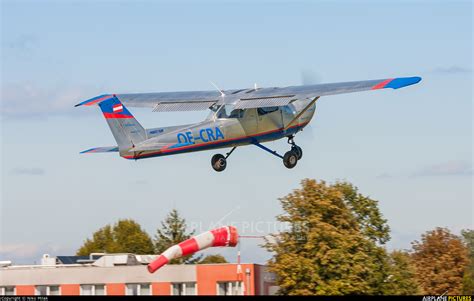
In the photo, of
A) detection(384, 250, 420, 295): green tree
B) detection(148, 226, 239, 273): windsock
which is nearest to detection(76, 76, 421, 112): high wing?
detection(148, 226, 239, 273): windsock

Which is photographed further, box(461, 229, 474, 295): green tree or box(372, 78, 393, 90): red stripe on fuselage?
box(461, 229, 474, 295): green tree

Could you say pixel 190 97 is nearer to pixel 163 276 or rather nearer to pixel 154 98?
pixel 154 98

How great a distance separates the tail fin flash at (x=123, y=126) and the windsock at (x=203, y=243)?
16.8 ft

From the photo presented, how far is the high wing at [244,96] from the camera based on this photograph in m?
29.2

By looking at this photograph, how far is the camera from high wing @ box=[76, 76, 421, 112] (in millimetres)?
29188

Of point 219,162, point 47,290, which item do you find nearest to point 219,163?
point 219,162

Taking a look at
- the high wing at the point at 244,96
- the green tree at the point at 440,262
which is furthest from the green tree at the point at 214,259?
the high wing at the point at 244,96

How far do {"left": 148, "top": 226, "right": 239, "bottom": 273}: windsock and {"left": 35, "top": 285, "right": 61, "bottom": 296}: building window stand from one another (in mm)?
9961

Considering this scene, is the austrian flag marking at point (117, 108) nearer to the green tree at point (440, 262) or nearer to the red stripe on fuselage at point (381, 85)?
the red stripe on fuselage at point (381, 85)

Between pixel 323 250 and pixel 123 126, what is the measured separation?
1071 centimetres

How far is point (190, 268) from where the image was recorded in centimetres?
3234

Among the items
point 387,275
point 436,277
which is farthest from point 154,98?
point 436,277

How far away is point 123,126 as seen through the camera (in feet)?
93.2

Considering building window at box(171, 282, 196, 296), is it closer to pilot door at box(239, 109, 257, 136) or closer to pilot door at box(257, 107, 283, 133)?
pilot door at box(239, 109, 257, 136)
